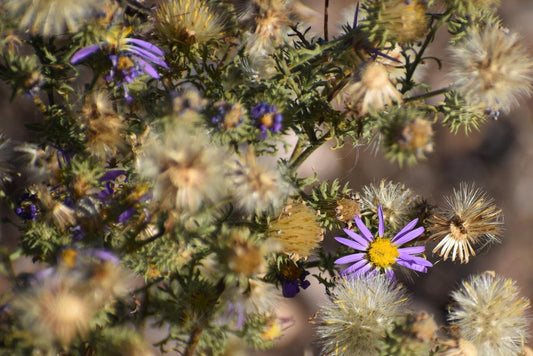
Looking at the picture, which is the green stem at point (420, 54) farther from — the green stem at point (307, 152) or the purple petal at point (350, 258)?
the purple petal at point (350, 258)

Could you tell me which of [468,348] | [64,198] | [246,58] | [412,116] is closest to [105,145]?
[64,198]

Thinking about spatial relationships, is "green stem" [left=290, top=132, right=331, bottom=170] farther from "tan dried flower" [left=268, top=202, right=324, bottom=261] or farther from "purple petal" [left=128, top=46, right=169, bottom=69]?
"purple petal" [left=128, top=46, right=169, bottom=69]

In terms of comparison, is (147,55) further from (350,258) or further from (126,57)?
(350,258)

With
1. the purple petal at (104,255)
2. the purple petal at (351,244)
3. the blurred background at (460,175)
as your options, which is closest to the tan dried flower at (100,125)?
the purple petal at (104,255)

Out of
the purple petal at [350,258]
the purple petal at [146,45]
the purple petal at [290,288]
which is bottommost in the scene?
the purple petal at [290,288]

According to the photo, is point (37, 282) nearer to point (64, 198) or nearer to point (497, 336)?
point (64, 198)

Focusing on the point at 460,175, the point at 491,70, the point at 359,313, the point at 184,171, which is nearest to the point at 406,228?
the point at 359,313
